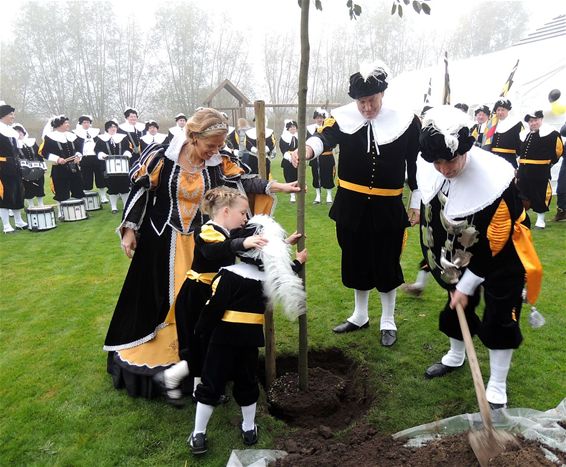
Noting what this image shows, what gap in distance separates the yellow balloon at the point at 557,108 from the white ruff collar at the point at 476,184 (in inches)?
411

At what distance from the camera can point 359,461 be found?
237 centimetres

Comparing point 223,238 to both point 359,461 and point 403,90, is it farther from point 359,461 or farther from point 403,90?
point 403,90

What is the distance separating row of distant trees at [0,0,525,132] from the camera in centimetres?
2856

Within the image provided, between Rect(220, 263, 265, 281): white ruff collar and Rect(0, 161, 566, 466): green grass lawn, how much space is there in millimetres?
1018

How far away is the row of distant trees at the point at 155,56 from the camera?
2856 cm

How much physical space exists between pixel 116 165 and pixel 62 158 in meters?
1.47

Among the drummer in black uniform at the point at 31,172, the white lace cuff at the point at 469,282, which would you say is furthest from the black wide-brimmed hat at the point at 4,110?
the white lace cuff at the point at 469,282

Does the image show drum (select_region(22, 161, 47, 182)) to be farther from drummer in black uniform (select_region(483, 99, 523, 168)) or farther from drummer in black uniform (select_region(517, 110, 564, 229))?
drummer in black uniform (select_region(517, 110, 564, 229))

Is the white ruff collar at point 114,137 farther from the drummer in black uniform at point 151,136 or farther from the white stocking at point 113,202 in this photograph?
the white stocking at point 113,202

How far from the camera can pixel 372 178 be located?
11.7 feet

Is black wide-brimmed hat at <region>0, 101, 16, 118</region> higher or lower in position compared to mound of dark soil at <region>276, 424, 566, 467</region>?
higher

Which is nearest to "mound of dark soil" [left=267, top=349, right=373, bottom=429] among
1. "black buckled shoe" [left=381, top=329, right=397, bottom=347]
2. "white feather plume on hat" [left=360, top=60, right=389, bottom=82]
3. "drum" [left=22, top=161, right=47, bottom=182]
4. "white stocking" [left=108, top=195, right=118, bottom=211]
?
"black buckled shoe" [left=381, top=329, right=397, bottom=347]

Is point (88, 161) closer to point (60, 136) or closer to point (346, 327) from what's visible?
point (60, 136)

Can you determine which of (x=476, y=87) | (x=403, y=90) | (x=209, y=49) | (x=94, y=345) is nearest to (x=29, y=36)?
(x=209, y=49)
